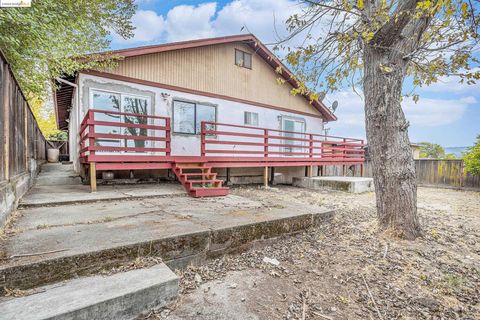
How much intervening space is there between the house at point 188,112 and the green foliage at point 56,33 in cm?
51

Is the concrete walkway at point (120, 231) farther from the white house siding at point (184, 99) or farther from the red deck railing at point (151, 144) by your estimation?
the white house siding at point (184, 99)

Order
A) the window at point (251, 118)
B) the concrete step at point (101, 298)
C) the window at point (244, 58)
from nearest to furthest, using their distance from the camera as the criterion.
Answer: the concrete step at point (101, 298), the window at point (244, 58), the window at point (251, 118)

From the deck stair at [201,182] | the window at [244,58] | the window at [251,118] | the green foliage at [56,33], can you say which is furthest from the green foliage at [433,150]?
the green foliage at [56,33]

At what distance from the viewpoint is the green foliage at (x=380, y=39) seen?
121 inches

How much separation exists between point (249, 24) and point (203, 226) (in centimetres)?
284

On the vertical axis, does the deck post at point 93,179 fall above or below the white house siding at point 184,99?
below

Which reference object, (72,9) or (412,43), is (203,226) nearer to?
(412,43)

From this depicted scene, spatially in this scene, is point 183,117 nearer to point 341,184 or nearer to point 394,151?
point 341,184

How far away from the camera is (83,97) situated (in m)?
5.96

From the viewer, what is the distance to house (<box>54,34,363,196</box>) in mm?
5410

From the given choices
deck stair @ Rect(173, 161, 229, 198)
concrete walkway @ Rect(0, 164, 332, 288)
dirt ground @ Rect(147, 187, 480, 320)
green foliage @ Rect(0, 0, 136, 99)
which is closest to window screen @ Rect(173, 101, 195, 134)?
deck stair @ Rect(173, 161, 229, 198)

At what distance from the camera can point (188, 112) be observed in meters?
7.74

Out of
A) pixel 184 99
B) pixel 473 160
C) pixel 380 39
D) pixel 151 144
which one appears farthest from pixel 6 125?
pixel 473 160

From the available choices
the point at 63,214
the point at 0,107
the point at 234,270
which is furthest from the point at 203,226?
the point at 0,107
